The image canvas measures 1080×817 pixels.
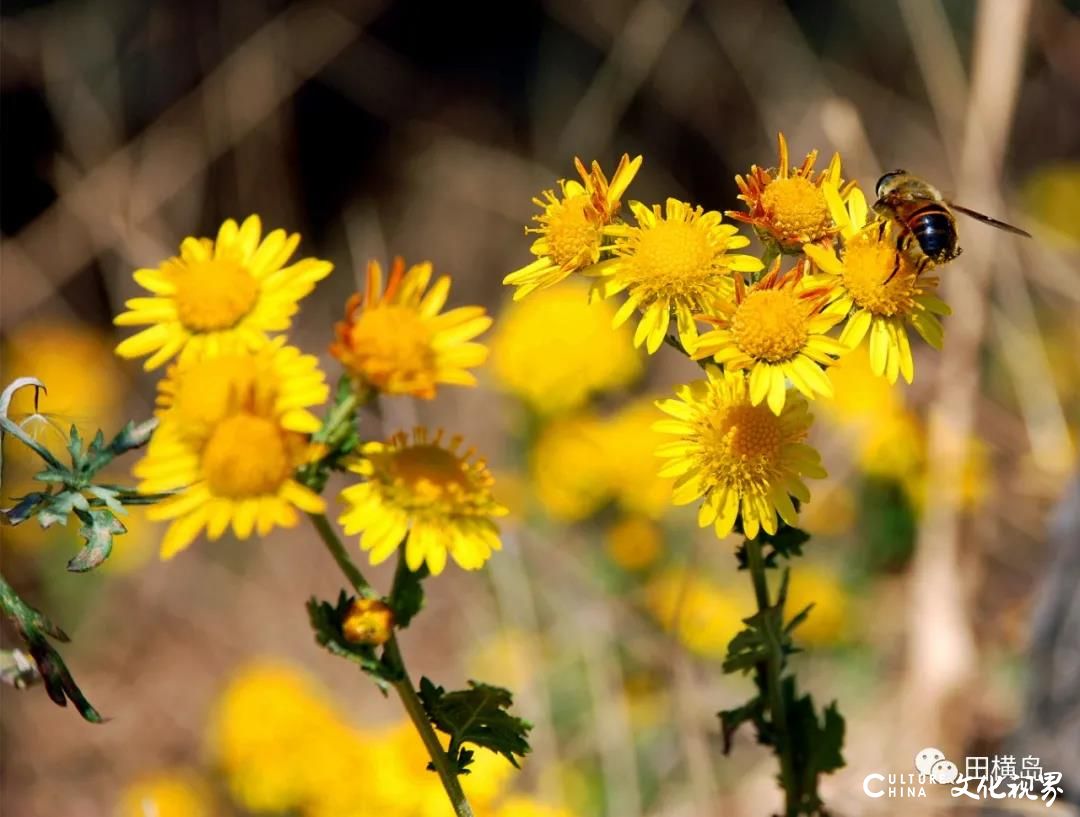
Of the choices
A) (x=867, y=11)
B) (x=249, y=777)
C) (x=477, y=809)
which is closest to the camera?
(x=477, y=809)

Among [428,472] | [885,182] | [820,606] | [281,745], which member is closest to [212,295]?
[428,472]

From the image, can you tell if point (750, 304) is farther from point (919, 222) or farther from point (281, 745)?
point (281, 745)

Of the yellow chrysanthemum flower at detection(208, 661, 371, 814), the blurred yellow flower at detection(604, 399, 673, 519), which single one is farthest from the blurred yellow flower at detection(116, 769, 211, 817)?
the blurred yellow flower at detection(604, 399, 673, 519)

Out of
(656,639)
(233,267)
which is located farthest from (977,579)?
(233,267)

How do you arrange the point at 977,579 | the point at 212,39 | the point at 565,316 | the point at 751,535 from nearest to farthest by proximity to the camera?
the point at 751,535, the point at 977,579, the point at 565,316, the point at 212,39

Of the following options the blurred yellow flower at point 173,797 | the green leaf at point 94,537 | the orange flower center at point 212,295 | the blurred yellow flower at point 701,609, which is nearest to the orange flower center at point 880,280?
the orange flower center at point 212,295

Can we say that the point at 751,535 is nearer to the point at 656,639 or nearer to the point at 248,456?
the point at 248,456

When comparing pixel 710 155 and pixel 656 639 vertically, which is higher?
pixel 710 155
